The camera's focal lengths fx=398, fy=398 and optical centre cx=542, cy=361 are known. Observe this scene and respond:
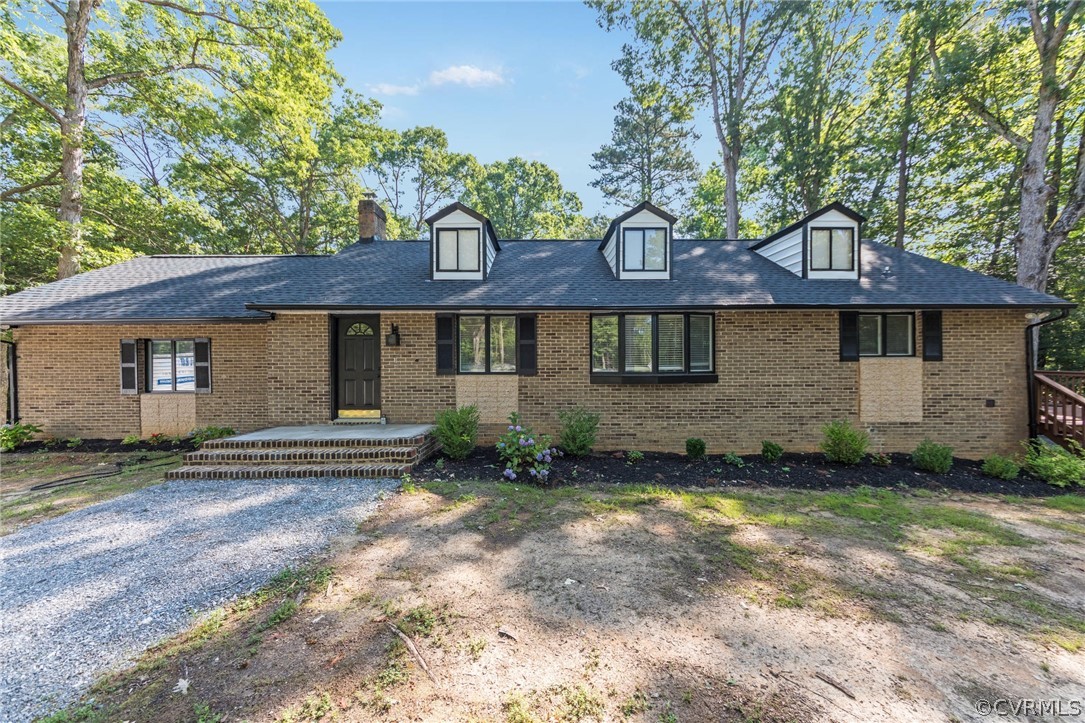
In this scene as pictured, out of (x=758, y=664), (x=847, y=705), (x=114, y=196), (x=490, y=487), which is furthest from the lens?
(x=114, y=196)

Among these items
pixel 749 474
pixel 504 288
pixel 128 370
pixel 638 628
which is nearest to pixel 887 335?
pixel 749 474

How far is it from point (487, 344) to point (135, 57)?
16.2 metres

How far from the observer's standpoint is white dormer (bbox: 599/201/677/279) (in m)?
9.35

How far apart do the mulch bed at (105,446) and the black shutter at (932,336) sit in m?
15.9

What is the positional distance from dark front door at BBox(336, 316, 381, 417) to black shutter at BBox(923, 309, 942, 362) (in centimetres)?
1177

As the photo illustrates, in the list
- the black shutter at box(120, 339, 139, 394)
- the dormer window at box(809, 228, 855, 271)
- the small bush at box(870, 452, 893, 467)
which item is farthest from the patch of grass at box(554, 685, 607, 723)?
the black shutter at box(120, 339, 139, 394)

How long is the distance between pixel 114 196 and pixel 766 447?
72.8 feet

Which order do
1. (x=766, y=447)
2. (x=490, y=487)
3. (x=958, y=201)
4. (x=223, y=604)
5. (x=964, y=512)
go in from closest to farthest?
(x=223, y=604)
(x=964, y=512)
(x=490, y=487)
(x=766, y=447)
(x=958, y=201)

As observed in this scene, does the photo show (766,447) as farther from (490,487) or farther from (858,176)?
(858,176)

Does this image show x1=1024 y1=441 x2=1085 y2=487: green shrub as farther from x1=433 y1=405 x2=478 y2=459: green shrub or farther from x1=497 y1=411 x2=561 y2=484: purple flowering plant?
x1=433 y1=405 x2=478 y2=459: green shrub

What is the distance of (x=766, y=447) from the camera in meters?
7.95

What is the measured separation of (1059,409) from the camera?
7980 millimetres

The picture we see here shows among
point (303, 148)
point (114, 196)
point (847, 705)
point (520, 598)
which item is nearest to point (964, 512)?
point (847, 705)
